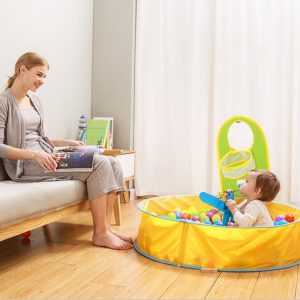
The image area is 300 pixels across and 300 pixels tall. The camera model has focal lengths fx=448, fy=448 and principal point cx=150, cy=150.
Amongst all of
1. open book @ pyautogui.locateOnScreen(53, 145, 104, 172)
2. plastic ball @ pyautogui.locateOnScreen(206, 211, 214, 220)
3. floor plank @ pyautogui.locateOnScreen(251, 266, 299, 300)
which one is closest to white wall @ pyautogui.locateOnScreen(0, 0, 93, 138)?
open book @ pyautogui.locateOnScreen(53, 145, 104, 172)

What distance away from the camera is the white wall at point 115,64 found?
391cm

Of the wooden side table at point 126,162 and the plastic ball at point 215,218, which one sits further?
the wooden side table at point 126,162

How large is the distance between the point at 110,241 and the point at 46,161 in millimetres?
531

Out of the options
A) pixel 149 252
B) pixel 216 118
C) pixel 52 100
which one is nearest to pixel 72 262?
pixel 149 252

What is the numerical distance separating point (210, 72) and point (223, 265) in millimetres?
2078

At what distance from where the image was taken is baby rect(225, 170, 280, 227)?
7.31 feet

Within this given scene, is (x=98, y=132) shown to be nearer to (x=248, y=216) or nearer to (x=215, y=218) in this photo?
(x=215, y=218)

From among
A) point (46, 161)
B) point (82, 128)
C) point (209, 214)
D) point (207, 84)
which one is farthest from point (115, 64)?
point (46, 161)

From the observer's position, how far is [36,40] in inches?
124

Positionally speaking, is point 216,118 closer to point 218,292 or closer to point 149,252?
point 149,252

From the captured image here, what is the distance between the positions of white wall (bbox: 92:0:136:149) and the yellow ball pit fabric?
6.33 ft

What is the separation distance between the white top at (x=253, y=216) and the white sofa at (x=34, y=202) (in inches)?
32.9

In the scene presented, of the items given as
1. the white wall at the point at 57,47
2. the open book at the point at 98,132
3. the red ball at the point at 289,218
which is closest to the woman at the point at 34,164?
the white wall at the point at 57,47

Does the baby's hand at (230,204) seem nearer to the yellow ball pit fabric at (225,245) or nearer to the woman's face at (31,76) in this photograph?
the yellow ball pit fabric at (225,245)
